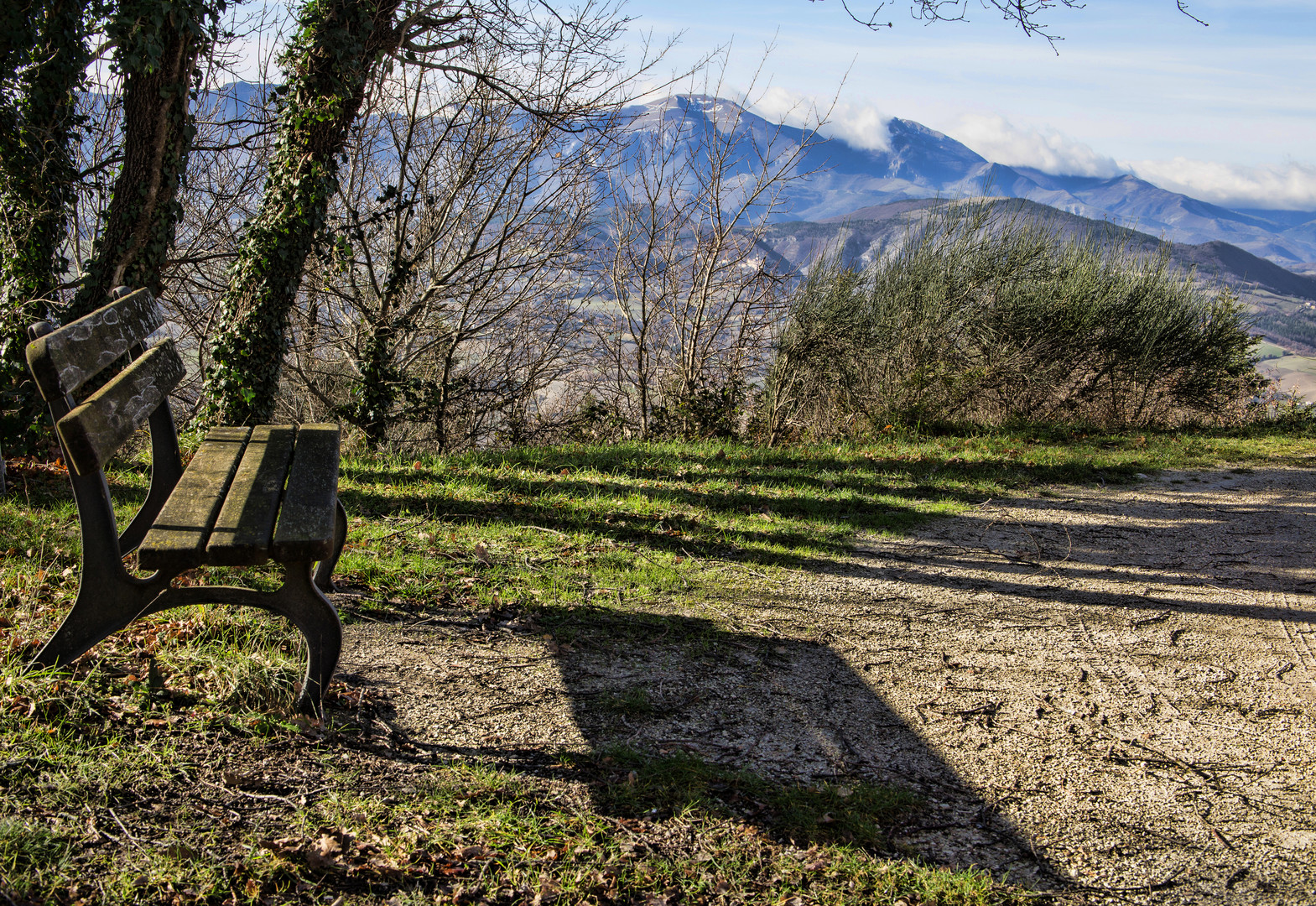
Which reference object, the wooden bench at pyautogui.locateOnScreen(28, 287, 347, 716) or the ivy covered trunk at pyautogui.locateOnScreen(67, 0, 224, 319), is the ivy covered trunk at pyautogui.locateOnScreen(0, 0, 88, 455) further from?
the wooden bench at pyautogui.locateOnScreen(28, 287, 347, 716)

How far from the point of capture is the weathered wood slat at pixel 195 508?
2.20m

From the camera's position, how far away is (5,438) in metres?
5.21

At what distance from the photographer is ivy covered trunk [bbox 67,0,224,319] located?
17.2 feet

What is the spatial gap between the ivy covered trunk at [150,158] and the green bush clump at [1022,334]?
748cm

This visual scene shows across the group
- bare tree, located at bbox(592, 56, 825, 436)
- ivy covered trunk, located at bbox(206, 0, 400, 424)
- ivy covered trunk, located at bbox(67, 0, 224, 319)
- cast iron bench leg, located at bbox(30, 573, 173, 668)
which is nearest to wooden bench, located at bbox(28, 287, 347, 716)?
cast iron bench leg, located at bbox(30, 573, 173, 668)

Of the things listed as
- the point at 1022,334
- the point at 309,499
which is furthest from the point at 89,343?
the point at 1022,334

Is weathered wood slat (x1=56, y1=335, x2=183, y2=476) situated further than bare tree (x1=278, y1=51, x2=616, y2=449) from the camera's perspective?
No

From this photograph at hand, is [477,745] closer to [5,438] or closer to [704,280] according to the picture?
[5,438]

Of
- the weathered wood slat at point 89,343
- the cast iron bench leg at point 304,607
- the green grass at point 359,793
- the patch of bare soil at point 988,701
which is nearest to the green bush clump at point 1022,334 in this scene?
the patch of bare soil at point 988,701

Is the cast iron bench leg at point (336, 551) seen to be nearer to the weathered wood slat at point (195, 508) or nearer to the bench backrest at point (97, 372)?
the weathered wood slat at point (195, 508)

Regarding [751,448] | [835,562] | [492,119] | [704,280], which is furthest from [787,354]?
[835,562]

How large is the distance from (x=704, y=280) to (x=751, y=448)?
11.8 feet

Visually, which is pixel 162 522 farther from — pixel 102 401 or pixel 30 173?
pixel 30 173

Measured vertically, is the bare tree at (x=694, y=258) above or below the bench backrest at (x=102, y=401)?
above
